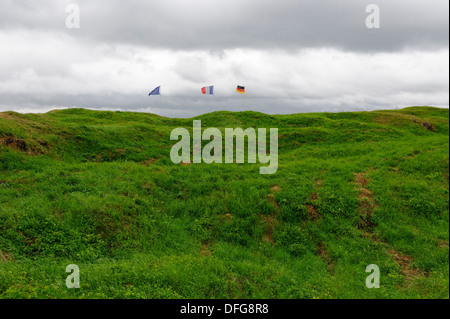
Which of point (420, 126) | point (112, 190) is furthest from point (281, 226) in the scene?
point (420, 126)

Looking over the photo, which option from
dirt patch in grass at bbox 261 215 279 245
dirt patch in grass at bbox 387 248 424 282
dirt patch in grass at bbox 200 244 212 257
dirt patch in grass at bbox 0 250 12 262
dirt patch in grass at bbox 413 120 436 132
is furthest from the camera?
dirt patch in grass at bbox 413 120 436 132

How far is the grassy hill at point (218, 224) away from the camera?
6.72 metres

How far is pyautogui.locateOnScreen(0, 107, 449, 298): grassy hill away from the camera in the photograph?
6.72 m

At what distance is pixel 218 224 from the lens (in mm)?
10062

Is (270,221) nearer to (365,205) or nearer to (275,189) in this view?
(275,189)

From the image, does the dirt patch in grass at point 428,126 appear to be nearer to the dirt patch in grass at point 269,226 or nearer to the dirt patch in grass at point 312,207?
the dirt patch in grass at point 312,207

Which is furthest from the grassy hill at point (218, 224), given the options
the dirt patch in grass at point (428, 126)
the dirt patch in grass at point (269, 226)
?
the dirt patch in grass at point (428, 126)

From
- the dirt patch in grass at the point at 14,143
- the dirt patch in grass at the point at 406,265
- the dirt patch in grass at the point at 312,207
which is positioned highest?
the dirt patch in grass at the point at 14,143

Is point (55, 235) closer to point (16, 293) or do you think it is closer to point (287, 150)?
point (16, 293)

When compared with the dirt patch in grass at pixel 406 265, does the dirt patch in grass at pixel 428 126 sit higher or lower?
higher

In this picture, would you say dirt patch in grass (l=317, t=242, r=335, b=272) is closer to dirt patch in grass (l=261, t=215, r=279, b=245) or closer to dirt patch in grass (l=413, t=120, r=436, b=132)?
dirt patch in grass (l=261, t=215, r=279, b=245)

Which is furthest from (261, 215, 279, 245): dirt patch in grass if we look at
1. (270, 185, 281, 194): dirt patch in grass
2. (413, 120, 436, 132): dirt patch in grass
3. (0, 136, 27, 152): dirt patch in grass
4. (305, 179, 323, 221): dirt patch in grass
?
(413, 120, 436, 132): dirt patch in grass

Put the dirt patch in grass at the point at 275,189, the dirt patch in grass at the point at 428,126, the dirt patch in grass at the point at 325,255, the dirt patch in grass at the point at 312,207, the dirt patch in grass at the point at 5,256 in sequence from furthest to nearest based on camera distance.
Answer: the dirt patch in grass at the point at 428,126
the dirt patch in grass at the point at 275,189
the dirt patch in grass at the point at 312,207
the dirt patch in grass at the point at 325,255
the dirt patch in grass at the point at 5,256
